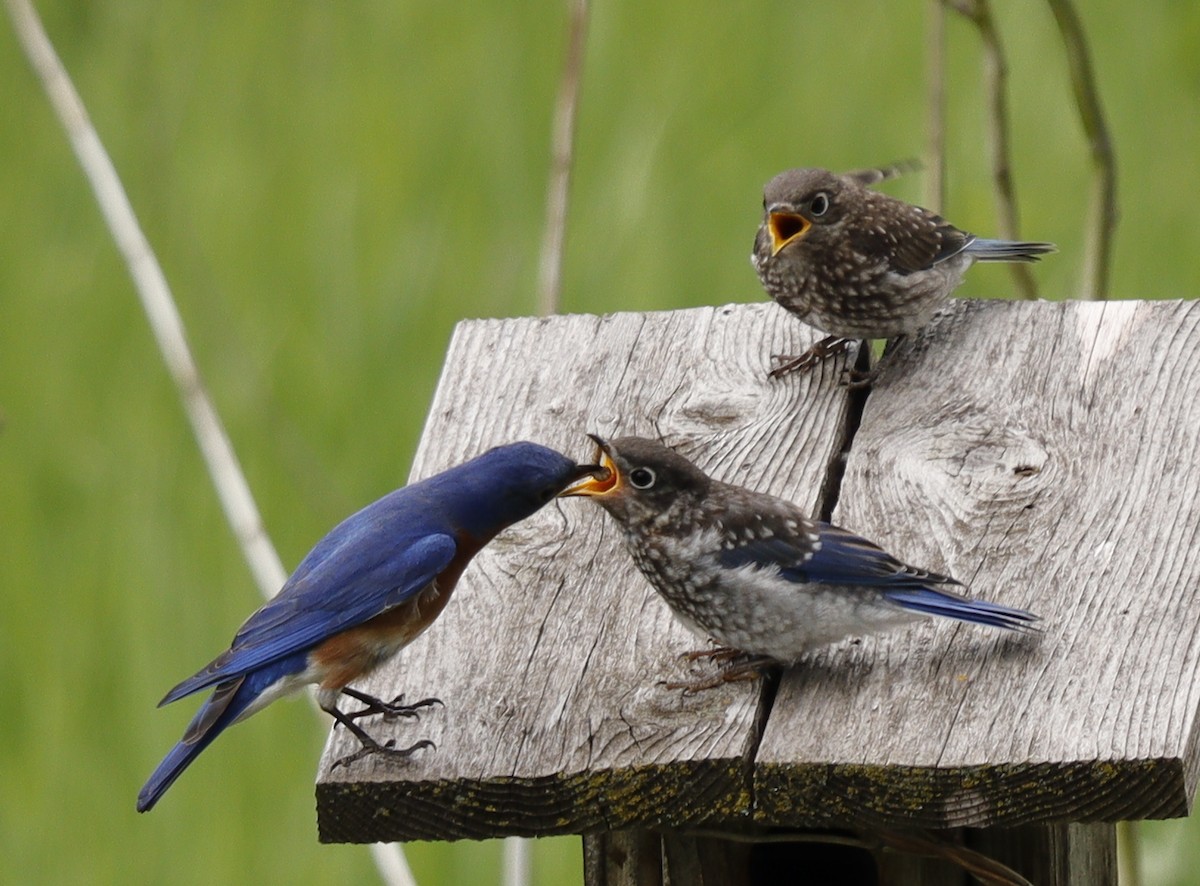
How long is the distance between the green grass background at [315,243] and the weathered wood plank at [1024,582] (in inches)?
85.7

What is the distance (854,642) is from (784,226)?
4.89 feet

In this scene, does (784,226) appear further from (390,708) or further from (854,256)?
(390,708)

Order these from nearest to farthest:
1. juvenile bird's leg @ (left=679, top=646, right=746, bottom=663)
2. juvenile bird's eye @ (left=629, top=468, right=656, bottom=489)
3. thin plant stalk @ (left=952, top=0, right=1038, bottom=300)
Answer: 1. juvenile bird's leg @ (left=679, top=646, right=746, bottom=663)
2. juvenile bird's eye @ (left=629, top=468, right=656, bottom=489)
3. thin plant stalk @ (left=952, top=0, right=1038, bottom=300)

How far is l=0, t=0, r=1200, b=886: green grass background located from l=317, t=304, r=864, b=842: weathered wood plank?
6.68ft

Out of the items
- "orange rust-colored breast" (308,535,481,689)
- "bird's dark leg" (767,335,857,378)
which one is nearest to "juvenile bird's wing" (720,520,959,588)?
"orange rust-colored breast" (308,535,481,689)

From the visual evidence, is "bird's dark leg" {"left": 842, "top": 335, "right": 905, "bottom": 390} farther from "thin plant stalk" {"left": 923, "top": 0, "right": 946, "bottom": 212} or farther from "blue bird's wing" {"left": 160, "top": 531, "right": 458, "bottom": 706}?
"blue bird's wing" {"left": 160, "top": 531, "right": 458, "bottom": 706}

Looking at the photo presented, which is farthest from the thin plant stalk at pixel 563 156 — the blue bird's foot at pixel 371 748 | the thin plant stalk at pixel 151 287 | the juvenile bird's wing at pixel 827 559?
the blue bird's foot at pixel 371 748

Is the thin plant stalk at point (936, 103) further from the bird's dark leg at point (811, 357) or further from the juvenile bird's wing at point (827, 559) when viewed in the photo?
the juvenile bird's wing at point (827, 559)

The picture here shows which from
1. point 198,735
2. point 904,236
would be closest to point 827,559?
point 198,735

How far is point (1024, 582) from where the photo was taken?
3.28 metres

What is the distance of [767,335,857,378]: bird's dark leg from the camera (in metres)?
3.98

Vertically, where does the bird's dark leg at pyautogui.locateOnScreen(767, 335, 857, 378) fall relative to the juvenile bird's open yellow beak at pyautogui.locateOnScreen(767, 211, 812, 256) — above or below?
below

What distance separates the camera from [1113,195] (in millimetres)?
4094

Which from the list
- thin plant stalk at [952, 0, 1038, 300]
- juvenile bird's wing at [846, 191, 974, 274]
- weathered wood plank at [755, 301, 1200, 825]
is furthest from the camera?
juvenile bird's wing at [846, 191, 974, 274]
